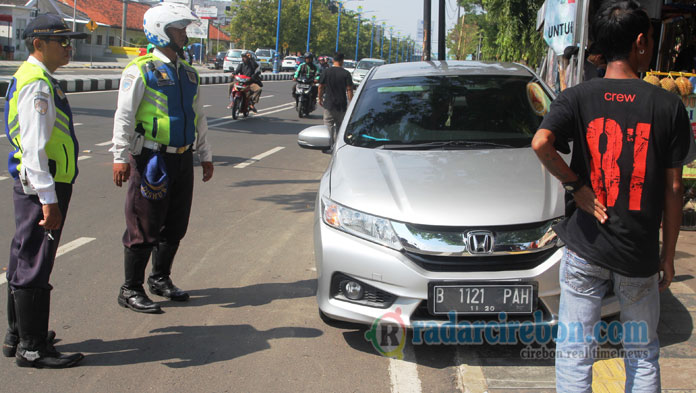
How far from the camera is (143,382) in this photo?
3479mm

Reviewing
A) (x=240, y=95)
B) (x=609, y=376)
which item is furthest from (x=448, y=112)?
(x=240, y=95)

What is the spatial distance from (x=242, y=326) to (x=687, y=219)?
438 cm

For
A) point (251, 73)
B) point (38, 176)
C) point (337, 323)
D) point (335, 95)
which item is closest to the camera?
point (38, 176)

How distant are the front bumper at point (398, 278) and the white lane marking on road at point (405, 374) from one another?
26 cm

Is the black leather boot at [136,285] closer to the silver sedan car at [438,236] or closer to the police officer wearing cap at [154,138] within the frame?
the police officer wearing cap at [154,138]

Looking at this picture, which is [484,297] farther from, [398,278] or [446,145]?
[446,145]

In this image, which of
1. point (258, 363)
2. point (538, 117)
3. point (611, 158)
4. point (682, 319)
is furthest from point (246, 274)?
point (611, 158)

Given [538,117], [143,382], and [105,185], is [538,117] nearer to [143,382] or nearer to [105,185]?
[143,382]

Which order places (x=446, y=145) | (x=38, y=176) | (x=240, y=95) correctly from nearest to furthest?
(x=38, y=176), (x=446, y=145), (x=240, y=95)

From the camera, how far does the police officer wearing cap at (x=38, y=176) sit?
3377 mm

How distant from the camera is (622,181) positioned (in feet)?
8.04

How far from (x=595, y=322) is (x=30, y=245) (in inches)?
102

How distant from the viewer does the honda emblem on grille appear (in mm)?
3543

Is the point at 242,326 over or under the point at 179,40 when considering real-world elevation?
under
